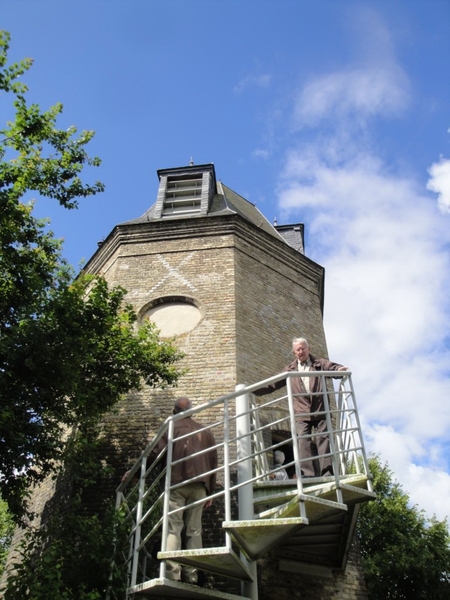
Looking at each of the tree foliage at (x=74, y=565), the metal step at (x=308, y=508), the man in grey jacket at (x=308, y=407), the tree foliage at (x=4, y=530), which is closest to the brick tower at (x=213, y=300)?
the tree foliage at (x=74, y=565)

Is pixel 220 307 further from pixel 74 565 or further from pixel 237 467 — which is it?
pixel 74 565

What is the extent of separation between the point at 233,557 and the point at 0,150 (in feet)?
22.4

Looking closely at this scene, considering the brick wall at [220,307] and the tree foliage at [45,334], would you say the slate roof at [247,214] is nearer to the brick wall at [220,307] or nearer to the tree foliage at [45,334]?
the brick wall at [220,307]

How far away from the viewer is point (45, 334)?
6738 millimetres

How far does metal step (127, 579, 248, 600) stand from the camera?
5125 millimetres

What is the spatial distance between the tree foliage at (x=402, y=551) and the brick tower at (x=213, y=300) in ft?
29.2

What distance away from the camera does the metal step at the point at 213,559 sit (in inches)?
201

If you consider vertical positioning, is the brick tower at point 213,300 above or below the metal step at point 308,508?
above

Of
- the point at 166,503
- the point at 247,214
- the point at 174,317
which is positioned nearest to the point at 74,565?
the point at 166,503

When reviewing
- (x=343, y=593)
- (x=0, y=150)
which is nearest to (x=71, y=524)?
(x=343, y=593)

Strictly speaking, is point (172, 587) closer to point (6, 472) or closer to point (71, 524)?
point (71, 524)

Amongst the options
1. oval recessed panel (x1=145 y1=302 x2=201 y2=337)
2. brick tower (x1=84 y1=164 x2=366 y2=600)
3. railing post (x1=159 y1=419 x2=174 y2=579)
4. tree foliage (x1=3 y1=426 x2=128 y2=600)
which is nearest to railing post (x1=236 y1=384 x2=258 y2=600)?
railing post (x1=159 y1=419 x2=174 y2=579)

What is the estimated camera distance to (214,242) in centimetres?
1240

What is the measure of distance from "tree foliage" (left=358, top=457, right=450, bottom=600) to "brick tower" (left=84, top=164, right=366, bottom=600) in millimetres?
8912
